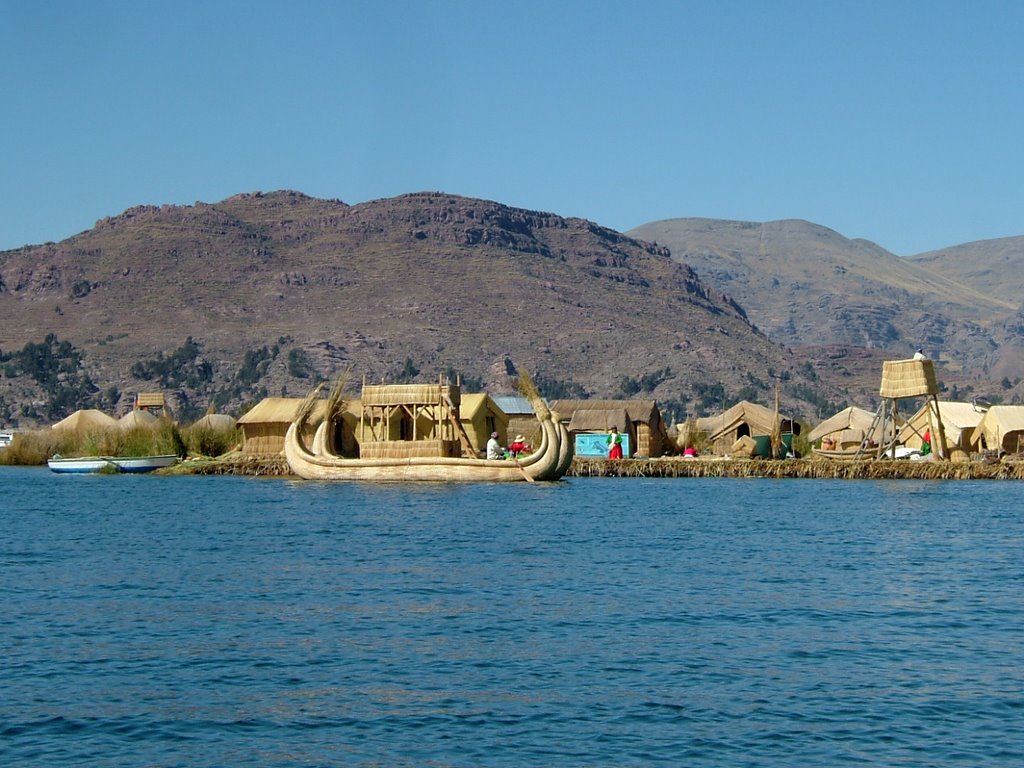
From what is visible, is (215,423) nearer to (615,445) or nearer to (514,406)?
(514,406)

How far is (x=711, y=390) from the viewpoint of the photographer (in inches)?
6737

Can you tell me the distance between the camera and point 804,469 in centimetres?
6400

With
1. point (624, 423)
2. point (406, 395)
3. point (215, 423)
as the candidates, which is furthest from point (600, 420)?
point (215, 423)

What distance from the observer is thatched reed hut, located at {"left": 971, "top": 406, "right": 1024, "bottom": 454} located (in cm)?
6612

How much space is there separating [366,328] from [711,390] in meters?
44.5

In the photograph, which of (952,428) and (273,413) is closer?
(952,428)

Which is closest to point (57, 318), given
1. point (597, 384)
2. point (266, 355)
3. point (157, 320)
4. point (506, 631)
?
point (157, 320)

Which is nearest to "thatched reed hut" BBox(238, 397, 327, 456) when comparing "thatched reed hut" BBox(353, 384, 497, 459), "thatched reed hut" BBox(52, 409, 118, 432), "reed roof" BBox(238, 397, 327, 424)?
"reed roof" BBox(238, 397, 327, 424)

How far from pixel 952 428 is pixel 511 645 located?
53.8m

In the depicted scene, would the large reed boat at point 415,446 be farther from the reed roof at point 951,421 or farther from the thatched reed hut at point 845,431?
the thatched reed hut at point 845,431

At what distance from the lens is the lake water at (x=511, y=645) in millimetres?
15227

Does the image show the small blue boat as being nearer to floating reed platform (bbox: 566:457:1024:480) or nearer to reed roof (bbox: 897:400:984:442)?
floating reed platform (bbox: 566:457:1024:480)

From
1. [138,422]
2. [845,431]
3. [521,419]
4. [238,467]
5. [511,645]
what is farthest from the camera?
[138,422]

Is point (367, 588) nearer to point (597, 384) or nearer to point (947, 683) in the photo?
point (947, 683)
